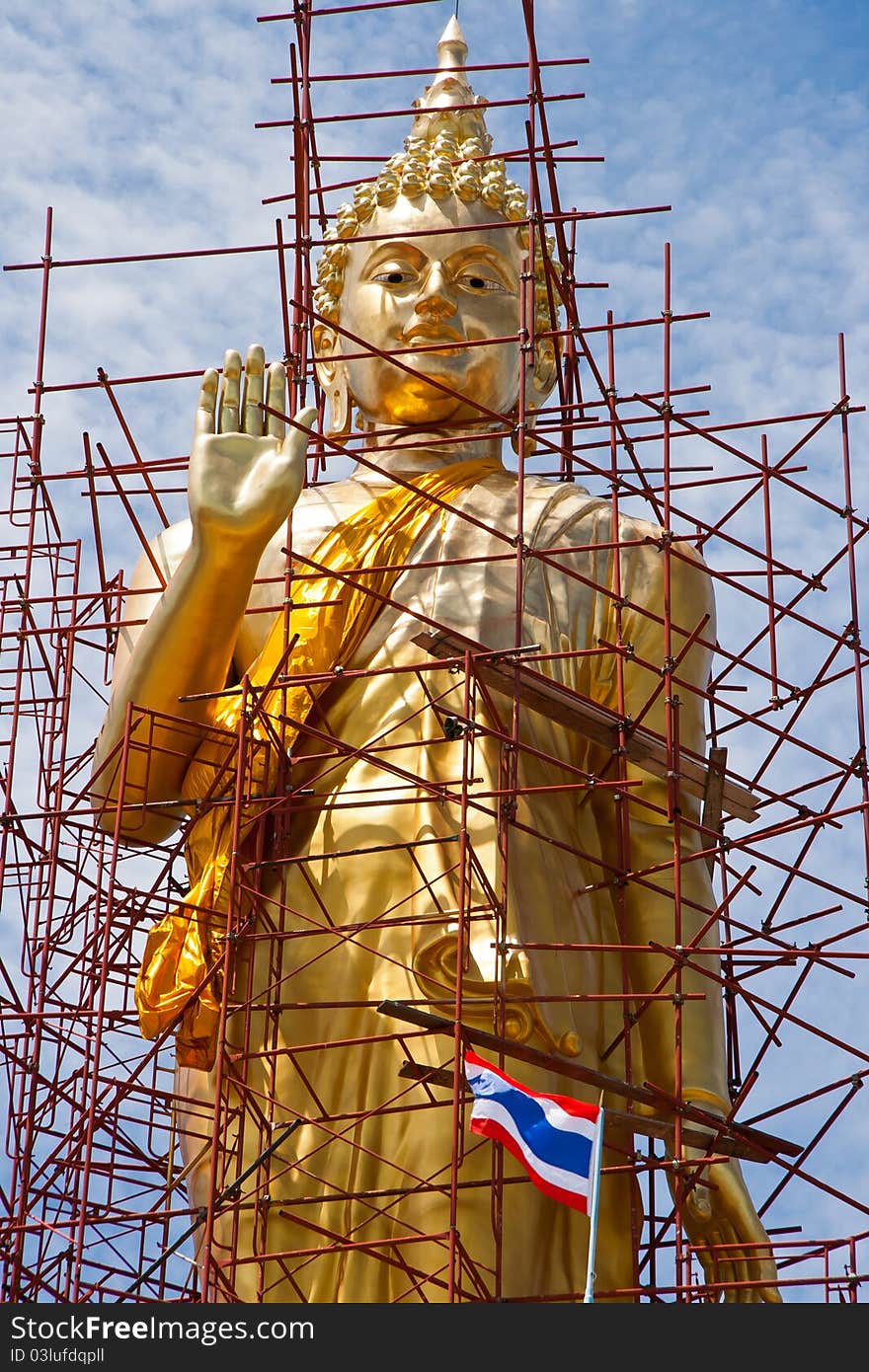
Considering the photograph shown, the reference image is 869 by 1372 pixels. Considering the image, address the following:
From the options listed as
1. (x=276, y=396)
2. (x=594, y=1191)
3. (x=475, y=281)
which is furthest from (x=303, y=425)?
(x=594, y=1191)

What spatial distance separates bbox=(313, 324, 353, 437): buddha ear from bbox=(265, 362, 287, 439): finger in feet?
4.52

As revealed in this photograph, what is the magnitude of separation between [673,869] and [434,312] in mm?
2684

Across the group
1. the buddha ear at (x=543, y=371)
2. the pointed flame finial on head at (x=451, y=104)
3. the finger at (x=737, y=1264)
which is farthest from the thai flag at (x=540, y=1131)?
the pointed flame finial on head at (x=451, y=104)

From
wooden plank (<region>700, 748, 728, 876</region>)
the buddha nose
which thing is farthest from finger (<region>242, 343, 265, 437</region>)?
wooden plank (<region>700, 748, 728, 876</region>)

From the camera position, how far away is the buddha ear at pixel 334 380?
1416 cm

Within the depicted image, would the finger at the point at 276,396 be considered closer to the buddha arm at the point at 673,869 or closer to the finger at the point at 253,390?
the finger at the point at 253,390

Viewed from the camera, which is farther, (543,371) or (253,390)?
(543,371)

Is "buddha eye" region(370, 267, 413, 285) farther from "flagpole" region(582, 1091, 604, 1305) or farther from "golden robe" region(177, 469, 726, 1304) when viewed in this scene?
"flagpole" region(582, 1091, 604, 1305)

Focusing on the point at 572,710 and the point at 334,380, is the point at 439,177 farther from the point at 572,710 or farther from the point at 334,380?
the point at 572,710

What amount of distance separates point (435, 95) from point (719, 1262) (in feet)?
18.9

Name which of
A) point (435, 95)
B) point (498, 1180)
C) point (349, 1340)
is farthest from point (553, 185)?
point (349, 1340)

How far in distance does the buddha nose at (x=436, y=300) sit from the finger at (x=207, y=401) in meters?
1.33

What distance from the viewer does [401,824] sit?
1234cm

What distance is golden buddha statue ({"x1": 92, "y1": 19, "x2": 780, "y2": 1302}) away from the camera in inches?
463
